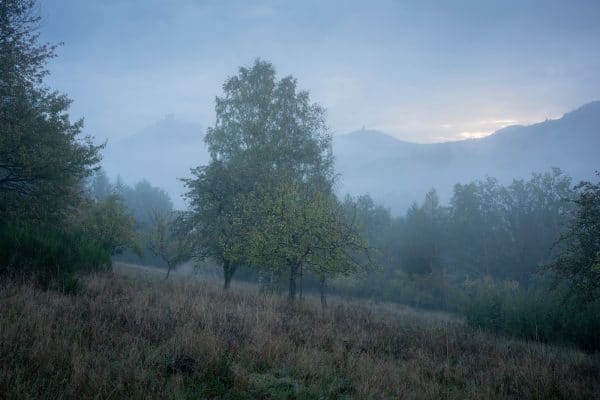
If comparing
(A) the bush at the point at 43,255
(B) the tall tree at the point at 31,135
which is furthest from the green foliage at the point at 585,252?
(B) the tall tree at the point at 31,135

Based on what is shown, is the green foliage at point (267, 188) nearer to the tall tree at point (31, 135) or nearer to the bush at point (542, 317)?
the tall tree at point (31, 135)

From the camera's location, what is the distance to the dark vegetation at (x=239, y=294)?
4.96m

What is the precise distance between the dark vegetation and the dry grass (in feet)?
0.12

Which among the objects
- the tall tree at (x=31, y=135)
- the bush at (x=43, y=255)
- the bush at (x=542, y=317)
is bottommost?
the bush at (x=542, y=317)

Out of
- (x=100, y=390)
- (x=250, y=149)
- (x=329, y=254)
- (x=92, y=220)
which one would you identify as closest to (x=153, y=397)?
(x=100, y=390)

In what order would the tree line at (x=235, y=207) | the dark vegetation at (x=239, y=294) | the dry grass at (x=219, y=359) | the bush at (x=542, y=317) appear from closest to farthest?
the dry grass at (x=219, y=359), the dark vegetation at (x=239, y=294), the tree line at (x=235, y=207), the bush at (x=542, y=317)

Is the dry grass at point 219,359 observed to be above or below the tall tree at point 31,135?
below

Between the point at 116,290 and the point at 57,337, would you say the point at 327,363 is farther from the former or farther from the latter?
the point at 116,290

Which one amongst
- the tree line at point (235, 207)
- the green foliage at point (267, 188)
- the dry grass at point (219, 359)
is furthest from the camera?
the green foliage at point (267, 188)

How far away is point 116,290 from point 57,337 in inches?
200

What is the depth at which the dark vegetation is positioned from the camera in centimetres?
496

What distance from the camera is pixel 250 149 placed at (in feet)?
73.1

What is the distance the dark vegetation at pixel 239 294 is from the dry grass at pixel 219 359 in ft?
0.12

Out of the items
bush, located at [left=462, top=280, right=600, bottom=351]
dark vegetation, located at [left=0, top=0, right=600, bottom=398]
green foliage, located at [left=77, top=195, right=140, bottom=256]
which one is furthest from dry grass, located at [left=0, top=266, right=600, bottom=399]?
green foliage, located at [left=77, top=195, right=140, bottom=256]
